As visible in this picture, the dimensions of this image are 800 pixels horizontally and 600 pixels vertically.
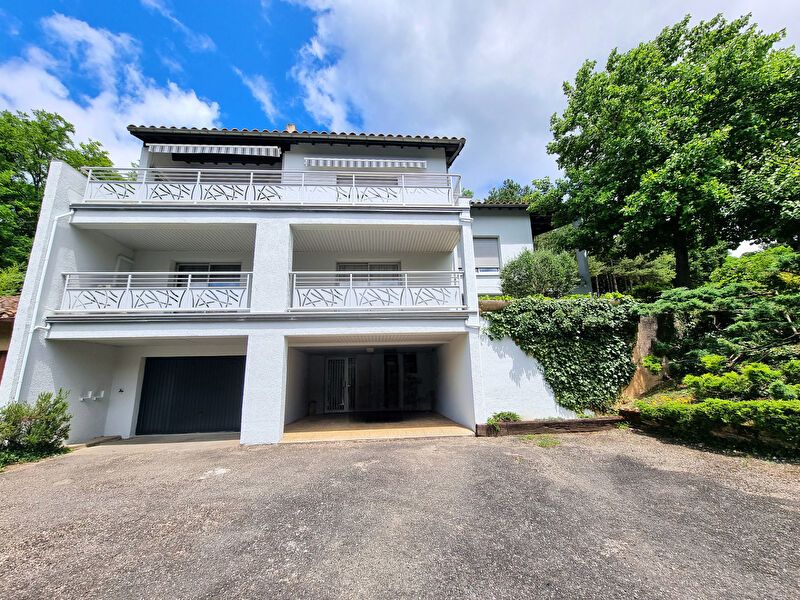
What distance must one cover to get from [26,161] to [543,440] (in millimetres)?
34804

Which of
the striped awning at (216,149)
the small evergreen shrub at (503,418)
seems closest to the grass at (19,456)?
the striped awning at (216,149)

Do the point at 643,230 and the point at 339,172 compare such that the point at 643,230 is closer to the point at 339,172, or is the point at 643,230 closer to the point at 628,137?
the point at 628,137

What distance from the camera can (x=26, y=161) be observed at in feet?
70.7

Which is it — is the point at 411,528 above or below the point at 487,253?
below

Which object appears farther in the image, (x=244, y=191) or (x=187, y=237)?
(x=187, y=237)

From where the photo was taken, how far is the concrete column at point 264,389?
8672 mm

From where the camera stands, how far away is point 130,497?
5.23 metres

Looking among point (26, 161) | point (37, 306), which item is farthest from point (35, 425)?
point (26, 161)

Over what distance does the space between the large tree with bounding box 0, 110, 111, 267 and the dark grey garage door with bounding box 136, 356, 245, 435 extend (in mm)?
15242

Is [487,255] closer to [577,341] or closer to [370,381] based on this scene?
[577,341]

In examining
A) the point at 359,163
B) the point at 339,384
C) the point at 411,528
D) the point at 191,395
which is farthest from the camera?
the point at 339,384

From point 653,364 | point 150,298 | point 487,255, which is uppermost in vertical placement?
point 487,255

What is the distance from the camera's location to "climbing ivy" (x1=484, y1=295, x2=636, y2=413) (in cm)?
967

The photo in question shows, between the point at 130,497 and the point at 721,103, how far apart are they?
76.6 ft
